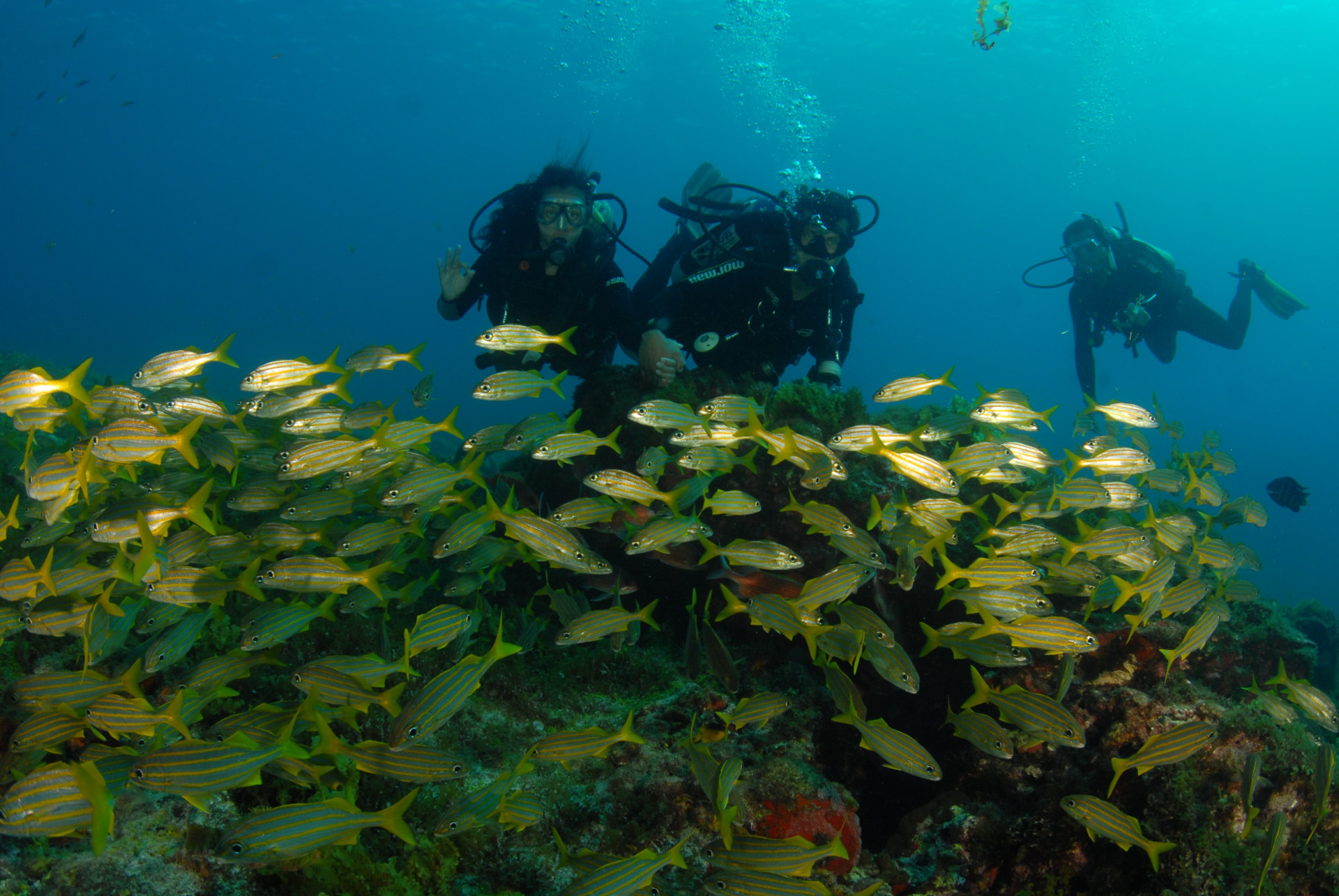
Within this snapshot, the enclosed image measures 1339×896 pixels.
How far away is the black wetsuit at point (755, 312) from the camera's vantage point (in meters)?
7.75

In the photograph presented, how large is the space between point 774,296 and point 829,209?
1.40 m

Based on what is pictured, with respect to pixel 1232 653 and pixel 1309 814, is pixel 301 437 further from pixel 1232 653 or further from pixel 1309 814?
pixel 1232 653

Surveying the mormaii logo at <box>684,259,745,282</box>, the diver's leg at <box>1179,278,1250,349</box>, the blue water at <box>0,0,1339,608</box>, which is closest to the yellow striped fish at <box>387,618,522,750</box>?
the mormaii logo at <box>684,259,745,282</box>

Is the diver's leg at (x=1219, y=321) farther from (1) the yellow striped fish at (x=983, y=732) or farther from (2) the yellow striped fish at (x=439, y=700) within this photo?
(2) the yellow striped fish at (x=439, y=700)

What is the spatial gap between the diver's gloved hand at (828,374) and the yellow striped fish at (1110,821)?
5249 millimetres

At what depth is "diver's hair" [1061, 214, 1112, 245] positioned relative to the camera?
13.4 metres

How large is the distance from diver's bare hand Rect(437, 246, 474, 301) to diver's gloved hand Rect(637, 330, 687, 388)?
101 inches

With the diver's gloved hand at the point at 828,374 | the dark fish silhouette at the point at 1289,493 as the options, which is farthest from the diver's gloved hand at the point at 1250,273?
the diver's gloved hand at the point at 828,374

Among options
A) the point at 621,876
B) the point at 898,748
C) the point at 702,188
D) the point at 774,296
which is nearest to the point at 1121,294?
the point at 702,188

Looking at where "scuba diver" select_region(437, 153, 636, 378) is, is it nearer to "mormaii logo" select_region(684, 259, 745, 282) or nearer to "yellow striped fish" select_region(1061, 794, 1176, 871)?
"mormaii logo" select_region(684, 259, 745, 282)

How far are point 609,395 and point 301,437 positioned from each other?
10.6ft

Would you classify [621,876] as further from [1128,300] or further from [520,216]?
[1128,300]

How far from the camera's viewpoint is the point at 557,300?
7.65 meters

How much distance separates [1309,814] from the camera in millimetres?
3383
